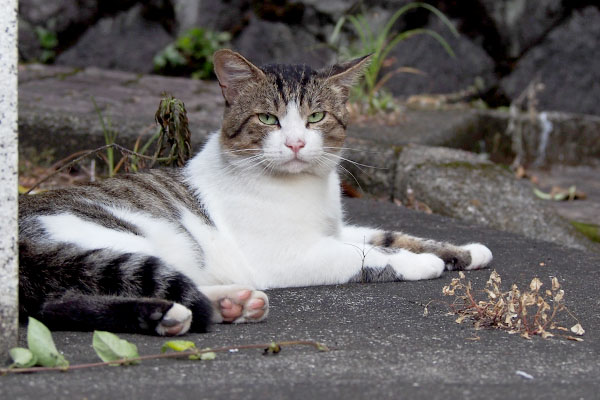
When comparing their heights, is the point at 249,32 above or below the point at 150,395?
above

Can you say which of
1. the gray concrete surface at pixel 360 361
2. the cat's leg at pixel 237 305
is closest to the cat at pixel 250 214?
the cat's leg at pixel 237 305

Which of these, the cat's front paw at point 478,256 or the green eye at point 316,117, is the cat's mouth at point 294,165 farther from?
the cat's front paw at point 478,256

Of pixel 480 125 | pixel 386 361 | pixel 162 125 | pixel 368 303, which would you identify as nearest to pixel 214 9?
pixel 480 125

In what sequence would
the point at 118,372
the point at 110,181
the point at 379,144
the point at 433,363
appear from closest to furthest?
the point at 118,372, the point at 433,363, the point at 110,181, the point at 379,144

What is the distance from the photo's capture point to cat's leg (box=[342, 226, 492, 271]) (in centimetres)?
356

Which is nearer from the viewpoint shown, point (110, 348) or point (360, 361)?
point (110, 348)

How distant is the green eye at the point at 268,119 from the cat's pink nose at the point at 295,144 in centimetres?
16

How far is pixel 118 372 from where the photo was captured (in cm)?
204

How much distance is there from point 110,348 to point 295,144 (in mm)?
1438

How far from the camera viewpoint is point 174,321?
238 centimetres

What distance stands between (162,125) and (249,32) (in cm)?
355

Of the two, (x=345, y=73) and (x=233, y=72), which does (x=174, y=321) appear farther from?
(x=345, y=73)

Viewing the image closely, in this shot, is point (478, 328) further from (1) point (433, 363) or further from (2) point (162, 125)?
(2) point (162, 125)

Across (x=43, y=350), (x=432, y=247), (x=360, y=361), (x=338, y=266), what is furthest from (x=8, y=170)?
(x=432, y=247)
